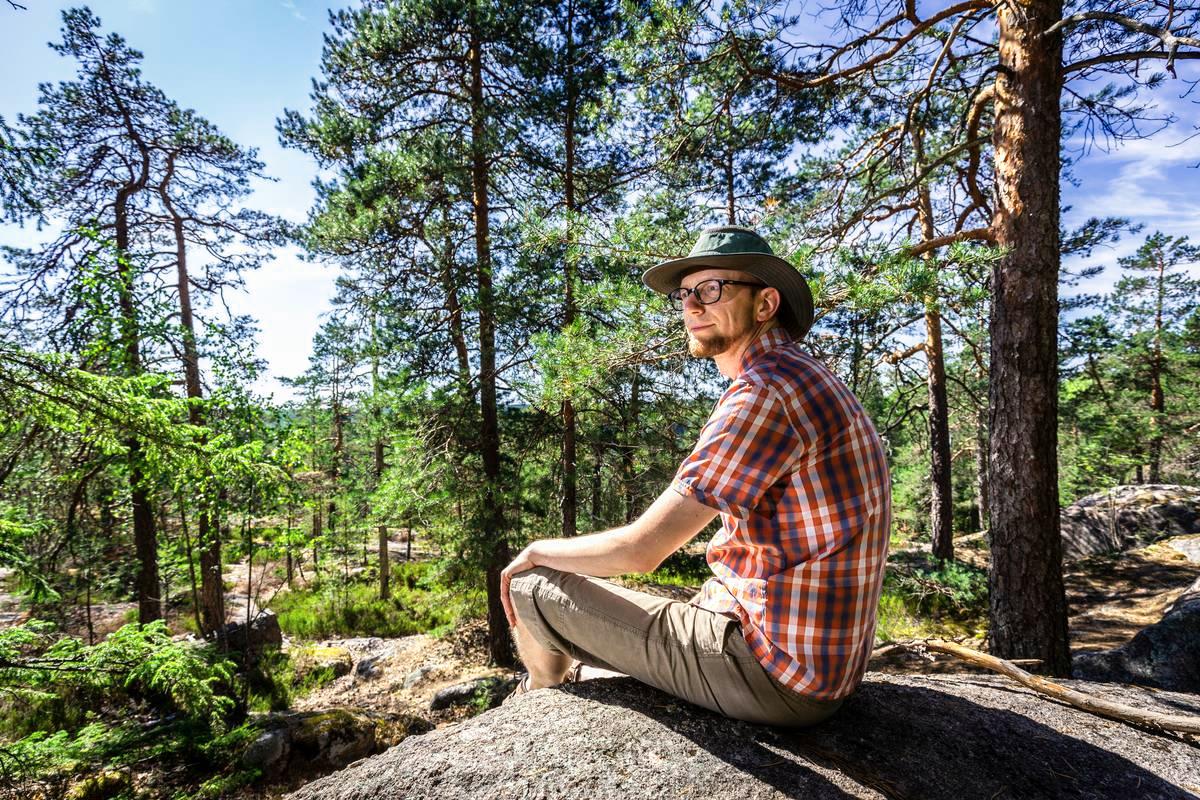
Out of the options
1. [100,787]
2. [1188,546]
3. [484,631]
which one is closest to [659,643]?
[100,787]

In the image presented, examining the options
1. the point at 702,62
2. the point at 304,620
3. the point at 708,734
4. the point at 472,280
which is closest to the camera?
the point at 708,734

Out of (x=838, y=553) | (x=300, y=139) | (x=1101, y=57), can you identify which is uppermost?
(x=300, y=139)

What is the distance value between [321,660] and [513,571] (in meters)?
11.4

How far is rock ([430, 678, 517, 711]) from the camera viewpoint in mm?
7914

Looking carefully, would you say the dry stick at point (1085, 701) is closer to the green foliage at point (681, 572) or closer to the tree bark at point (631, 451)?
the tree bark at point (631, 451)

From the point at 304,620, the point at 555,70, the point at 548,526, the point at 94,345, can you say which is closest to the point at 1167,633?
the point at 548,526

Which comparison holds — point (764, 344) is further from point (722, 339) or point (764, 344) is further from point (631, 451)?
point (631, 451)

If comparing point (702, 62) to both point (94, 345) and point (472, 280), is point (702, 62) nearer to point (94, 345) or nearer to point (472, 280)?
point (472, 280)

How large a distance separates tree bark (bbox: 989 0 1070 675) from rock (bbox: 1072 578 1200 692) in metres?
0.49

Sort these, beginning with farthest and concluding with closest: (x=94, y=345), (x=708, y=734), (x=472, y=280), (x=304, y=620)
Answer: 1. (x=304, y=620)
2. (x=472, y=280)
3. (x=94, y=345)
4. (x=708, y=734)

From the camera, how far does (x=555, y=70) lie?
746cm

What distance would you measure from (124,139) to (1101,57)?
13.2m

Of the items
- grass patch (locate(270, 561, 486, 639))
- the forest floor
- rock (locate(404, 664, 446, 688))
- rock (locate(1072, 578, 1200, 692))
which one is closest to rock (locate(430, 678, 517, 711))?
the forest floor

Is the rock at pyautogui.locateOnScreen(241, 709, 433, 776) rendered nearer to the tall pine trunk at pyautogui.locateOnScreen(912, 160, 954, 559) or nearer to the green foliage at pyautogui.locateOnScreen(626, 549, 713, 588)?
the green foliage at pyautogui.locateOnScreen(626, 549, 713, 588)
